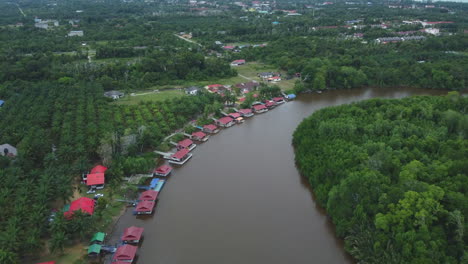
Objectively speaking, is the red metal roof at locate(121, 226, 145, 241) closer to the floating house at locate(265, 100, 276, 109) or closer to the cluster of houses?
the cluster of houses

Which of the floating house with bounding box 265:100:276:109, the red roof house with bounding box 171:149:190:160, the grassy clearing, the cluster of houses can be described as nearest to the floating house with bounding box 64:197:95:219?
the cluster of houses

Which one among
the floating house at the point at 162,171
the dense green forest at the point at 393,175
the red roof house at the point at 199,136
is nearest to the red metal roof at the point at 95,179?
the floating house at the point at 162,171

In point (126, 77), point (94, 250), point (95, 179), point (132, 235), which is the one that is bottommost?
point (132, 235)

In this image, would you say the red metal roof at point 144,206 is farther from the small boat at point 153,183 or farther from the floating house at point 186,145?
the floating house at point 186,145

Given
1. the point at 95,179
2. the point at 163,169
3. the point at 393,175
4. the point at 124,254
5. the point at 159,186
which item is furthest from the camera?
the point at 163,169

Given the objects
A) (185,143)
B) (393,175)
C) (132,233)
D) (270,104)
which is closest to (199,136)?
A: (185,143)

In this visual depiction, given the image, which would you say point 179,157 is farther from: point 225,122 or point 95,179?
point 225,122

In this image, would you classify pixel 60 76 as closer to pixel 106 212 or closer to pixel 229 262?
pixel 106 212
